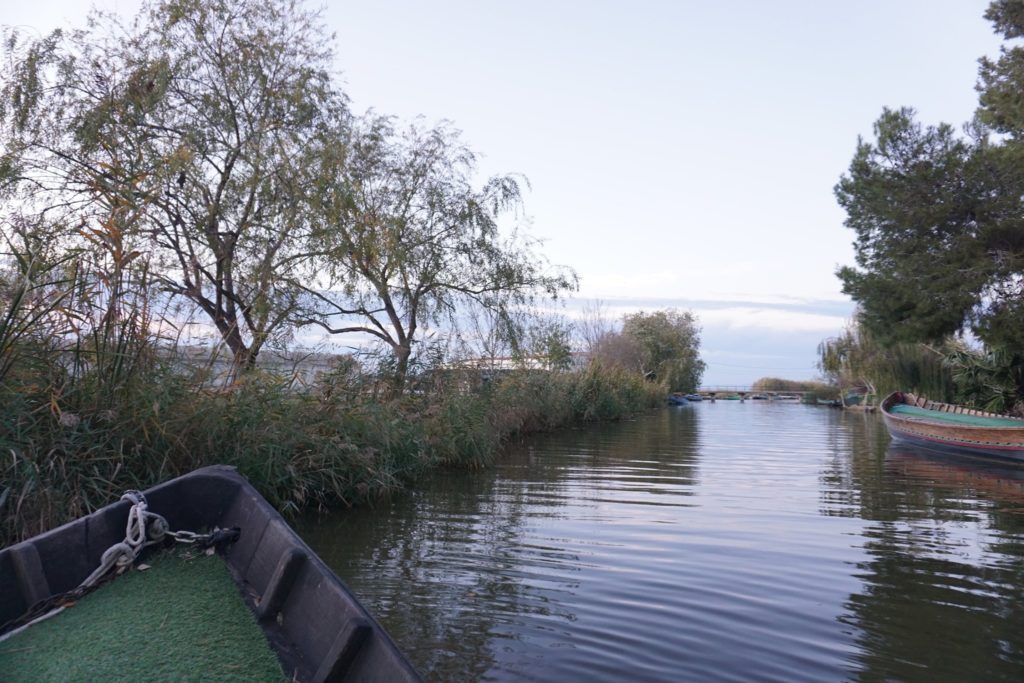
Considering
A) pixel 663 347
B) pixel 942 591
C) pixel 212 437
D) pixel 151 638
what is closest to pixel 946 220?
pixel 942 591

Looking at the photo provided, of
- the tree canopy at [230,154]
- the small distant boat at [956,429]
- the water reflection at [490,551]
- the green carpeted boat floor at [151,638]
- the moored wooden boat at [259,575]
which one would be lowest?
the water reflection at [490,551]

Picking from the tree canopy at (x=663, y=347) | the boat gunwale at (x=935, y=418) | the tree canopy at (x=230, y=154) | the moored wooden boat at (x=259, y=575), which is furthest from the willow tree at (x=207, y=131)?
the tree canopy at (x=663, y=347)

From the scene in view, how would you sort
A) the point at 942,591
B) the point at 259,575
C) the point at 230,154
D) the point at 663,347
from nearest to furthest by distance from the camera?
the point at 259,575, the point at 942,591, the point at 230,154, the point at 663,347

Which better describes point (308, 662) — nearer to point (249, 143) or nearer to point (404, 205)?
point (249, 143)

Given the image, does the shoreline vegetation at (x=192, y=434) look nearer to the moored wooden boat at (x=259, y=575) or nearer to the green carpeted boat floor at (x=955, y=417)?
the moored wooden boat at (x=259, y=575)

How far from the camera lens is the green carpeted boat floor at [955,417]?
1626 centimetres

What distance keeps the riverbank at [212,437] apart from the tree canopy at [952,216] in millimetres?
10000

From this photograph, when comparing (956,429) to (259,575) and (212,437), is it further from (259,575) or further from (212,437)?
(259,575)

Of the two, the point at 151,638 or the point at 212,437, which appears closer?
the point at 151,638

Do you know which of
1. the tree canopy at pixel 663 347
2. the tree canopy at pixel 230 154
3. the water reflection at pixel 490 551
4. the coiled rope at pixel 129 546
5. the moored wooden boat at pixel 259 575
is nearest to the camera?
the moored wooden boat at pixel 259 575

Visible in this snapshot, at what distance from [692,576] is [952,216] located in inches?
545

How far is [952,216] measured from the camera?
55.0 feet

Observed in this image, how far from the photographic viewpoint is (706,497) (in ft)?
34.9

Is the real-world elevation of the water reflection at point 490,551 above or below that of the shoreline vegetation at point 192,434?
below
